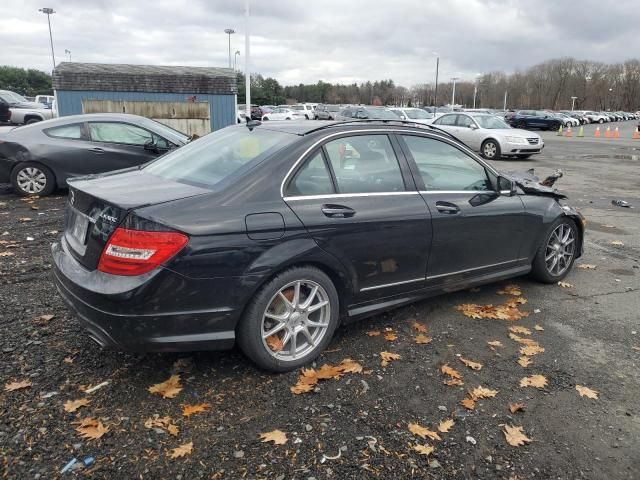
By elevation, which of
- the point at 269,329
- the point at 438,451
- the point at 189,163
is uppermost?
the point at 189,163

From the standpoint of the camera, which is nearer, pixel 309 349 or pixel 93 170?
pixel 309 349

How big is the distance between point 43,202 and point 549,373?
806cm

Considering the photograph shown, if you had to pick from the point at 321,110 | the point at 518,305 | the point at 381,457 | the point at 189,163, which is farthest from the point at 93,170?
the point at 321,110

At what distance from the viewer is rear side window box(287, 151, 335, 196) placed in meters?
3.39

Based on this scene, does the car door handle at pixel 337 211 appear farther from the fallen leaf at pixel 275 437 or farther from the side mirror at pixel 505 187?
the side mirror at pixel 505 187

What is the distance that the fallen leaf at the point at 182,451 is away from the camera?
2641mm

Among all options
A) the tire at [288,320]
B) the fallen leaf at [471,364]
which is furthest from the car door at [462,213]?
the tire at [288,320]

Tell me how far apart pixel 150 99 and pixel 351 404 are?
616 inches

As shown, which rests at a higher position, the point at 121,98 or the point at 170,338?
the point at 121,98

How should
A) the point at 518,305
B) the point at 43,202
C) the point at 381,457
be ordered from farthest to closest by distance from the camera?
the point at 43,202
the point at 518,305
the point at 381,457

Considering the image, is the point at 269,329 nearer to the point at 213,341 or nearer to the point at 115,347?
the point at 213,341

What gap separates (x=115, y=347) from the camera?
9.80 ft

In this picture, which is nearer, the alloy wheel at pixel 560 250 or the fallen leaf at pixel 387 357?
the fallen leaf at pixel 387 357

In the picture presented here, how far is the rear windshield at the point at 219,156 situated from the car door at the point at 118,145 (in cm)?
501
